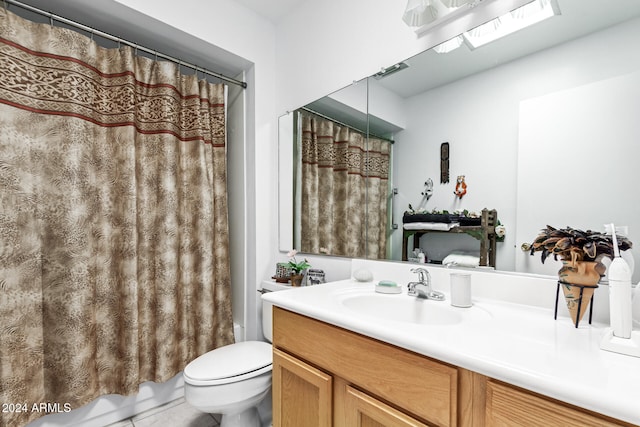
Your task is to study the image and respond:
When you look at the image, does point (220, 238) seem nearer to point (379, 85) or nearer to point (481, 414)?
point (379, 85)

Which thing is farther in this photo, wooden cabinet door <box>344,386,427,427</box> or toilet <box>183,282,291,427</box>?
toilet <box>183,282,291,427</box>

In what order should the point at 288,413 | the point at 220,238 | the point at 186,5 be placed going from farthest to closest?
the point at 220,238 → the point at 186,5 → the point at 288,413

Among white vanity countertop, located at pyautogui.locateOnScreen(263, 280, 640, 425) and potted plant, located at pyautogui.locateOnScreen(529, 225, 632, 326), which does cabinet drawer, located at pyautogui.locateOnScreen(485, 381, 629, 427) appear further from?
potted plant, located at pyautogui.locateOnScreen(529, 225, 632, 326)

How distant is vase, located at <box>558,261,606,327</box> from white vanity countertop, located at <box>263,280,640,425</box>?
0.05m

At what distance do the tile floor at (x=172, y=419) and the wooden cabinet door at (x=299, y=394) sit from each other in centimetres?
78

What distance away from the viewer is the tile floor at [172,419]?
1.59 m

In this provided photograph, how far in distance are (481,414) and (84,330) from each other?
1729 millimetres

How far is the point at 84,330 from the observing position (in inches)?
57.4

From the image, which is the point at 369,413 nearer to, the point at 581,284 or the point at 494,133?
the point at 581,284

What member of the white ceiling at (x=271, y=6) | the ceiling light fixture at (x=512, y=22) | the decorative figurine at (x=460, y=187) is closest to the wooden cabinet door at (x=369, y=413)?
the decorative figurine at (x=460, y=187)

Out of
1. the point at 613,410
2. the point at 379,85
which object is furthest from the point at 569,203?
the point at 379,85

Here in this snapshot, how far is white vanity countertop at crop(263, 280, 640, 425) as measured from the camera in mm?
474

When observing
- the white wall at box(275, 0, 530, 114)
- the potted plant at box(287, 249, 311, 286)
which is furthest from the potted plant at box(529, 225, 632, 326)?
the potted plant at box(287, 249, 311, 286)

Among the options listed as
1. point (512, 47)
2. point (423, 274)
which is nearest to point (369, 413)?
point (423, 274)
